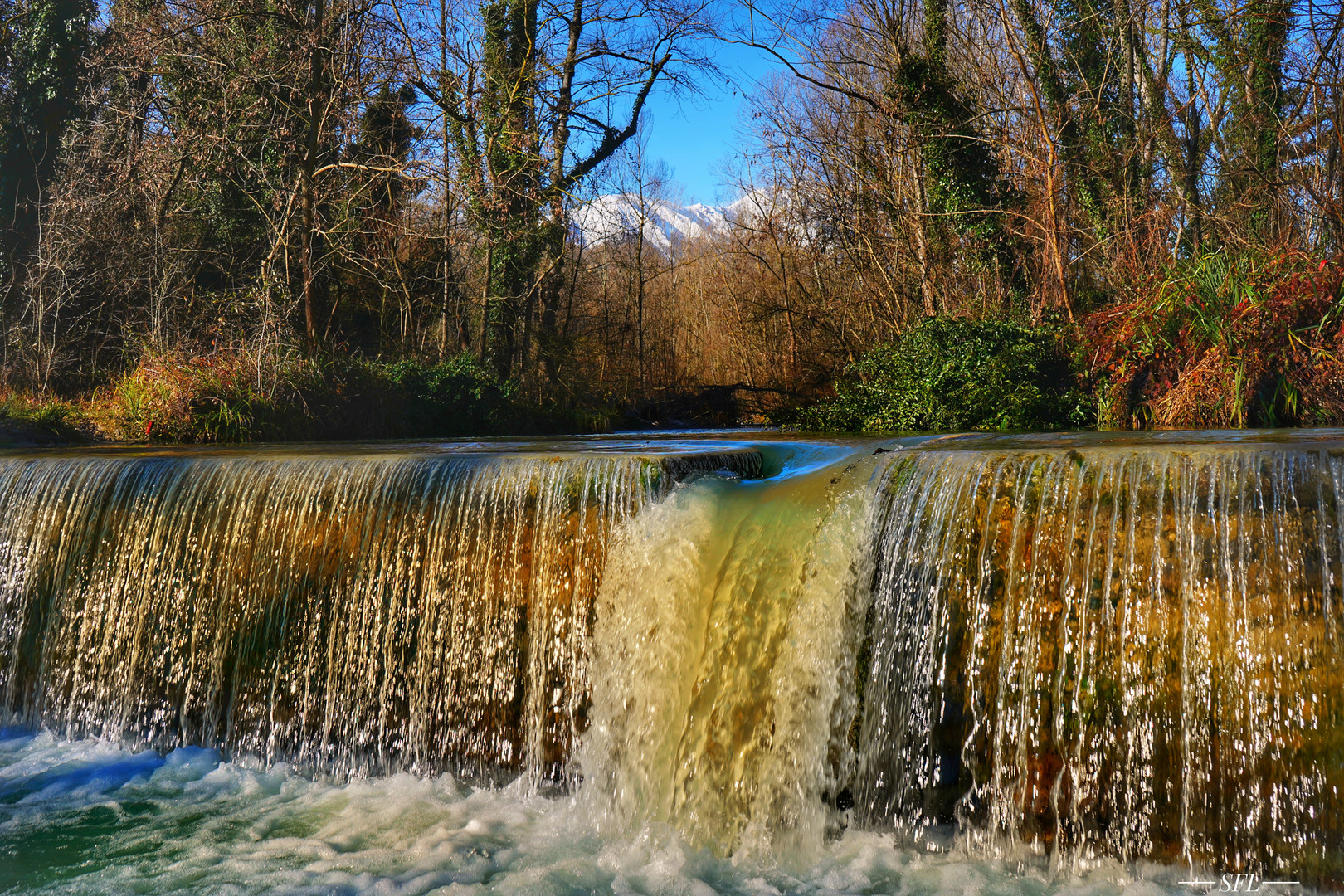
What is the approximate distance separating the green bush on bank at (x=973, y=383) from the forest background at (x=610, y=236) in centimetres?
4

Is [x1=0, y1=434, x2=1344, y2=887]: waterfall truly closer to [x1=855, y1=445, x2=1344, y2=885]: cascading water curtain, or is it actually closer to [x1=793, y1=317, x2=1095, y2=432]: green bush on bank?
[x1=855, y1=445, x2=1344, y2=885]: cascading water curtain

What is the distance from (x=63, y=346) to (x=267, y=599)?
11806mm

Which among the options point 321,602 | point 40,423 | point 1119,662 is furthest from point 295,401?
point 1119,662

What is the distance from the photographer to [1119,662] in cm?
356

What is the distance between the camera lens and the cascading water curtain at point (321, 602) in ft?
15.4

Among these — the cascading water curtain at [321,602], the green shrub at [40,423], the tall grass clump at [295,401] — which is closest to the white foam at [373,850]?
the cascading water curtain at [321,602]

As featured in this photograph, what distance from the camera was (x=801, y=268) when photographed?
791 inches

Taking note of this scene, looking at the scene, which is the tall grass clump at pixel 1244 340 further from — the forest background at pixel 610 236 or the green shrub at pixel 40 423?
the green shrub at pixel 40 423

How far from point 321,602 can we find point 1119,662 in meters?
4.03

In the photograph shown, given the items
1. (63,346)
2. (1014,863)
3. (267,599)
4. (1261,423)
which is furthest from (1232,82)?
(63,346)

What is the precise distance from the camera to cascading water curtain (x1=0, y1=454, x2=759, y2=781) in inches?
185

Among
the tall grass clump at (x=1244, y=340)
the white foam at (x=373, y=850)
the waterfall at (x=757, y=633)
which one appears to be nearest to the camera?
the waterfall at (x=757, y=633)

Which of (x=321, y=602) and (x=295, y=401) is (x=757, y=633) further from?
(x=295, y=401)

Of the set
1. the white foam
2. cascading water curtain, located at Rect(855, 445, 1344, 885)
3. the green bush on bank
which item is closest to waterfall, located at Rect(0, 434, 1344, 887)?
cascading water curtain, located at Rect(855, 445, 1344, 885)
